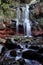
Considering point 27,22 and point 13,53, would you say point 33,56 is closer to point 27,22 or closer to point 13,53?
point 13,53

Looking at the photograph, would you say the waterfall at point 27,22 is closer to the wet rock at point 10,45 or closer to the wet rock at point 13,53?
the wet rock at point 10,45

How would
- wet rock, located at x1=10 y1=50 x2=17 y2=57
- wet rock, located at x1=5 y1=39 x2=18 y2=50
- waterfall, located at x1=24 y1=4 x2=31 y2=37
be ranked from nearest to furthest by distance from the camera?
wet rock, located at x1=10 y1=50 x2=17 y2=57
wet rock, located at x1=5 y1=39 x2=18 y2=50
waterfall, located at x1=24 y1=4 x2=31 y2=37

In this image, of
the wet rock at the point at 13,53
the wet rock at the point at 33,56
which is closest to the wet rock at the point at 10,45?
the wet rock at the point at 13,53

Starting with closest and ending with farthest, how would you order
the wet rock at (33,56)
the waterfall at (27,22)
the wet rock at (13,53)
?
the wet rock at (33,56)
the wet rock at (13,53)
the waterfall at (27,22)

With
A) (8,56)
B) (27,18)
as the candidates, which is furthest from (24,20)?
(8,56)

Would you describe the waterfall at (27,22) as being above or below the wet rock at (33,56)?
below

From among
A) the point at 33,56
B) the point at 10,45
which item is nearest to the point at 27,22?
the point at 10,45

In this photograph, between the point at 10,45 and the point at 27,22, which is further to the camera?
the point at 27,22

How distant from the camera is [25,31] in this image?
16594 mm

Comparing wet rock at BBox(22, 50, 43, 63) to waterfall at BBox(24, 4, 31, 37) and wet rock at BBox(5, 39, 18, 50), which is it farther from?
waterfall at BBox(24, 4, 31, 37)

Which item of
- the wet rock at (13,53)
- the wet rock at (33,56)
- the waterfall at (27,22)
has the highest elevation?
the wet rock at (33,56)

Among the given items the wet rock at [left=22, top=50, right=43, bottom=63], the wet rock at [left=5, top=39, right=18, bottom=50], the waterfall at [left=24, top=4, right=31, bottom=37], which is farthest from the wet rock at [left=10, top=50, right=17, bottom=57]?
the waterfall at [left=24, top=4, right=31, bottom=37]

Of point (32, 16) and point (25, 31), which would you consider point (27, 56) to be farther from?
point (32, 16)

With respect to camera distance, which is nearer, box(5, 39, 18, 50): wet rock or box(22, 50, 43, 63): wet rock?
box(22, 50, 43, 63): wet rock
